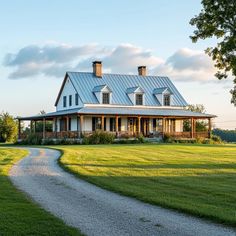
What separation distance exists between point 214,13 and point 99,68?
32.7m

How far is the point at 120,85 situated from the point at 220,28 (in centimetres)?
3192

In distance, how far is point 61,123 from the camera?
56.2 metres

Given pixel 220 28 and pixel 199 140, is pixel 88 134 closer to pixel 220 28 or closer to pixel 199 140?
pixel 199 140

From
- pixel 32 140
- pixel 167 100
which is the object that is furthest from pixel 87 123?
pixel 167 100

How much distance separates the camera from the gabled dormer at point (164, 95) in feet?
182

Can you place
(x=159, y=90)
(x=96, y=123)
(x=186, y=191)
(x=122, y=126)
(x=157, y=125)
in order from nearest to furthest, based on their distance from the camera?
(x=186, y=191)
(x=96, y=123)
(x=122, y=126)
(x=157, y=125)
(x=159, y=90)

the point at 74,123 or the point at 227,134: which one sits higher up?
the point at 74,123

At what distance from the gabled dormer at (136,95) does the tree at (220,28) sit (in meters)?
28.8

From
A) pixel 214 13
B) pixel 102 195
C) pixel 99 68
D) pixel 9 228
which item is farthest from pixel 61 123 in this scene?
pixel 9 228

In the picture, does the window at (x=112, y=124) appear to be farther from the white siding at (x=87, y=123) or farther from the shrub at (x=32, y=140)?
the shrub at (x=32, y=140)

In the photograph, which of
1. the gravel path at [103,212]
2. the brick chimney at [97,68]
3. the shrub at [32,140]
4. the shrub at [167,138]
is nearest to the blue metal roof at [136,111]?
the shrub at [167,138]

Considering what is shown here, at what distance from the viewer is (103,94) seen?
52.5 metres

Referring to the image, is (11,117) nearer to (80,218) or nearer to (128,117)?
(128,117)

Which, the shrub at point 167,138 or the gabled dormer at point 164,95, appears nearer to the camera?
the shrub at point 167,138
